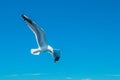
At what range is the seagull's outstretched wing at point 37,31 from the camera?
22.8 meters

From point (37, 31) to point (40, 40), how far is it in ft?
5.09

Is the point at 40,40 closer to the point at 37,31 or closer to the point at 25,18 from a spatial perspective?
the point at 37,31

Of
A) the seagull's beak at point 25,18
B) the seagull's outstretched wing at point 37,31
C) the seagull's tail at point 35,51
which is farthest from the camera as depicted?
the seagull's tail at point 35,51

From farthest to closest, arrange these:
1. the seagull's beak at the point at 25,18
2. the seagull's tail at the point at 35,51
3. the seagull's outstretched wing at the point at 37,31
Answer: the seagull's tail at the point at 35,51 < the seagull's outstretched wing at the point at 37,31 < the seagull's beak at the point at 25,18

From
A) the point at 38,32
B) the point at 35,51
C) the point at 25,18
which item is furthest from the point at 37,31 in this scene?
the point at 25,18

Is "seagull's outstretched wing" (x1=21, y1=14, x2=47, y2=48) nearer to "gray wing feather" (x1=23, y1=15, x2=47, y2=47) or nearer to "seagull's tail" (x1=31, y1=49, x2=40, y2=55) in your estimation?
"gray wing feather" (x1=23, y1=15, x2=47, y2=47)

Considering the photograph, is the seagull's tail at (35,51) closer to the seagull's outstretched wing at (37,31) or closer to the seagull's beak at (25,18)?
the seagull's outstretched wing at (37,31)

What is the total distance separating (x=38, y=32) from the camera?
24.8m

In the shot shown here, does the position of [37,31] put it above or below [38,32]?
below

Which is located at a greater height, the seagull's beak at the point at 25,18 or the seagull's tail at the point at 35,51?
the seagull's beak at the point at 25,18

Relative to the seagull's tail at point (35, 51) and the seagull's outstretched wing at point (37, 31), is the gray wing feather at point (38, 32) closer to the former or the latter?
the seagull's outstretched wing at point (37, 31)

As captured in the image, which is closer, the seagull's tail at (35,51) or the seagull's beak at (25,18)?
the seagull's beak at (25,18)

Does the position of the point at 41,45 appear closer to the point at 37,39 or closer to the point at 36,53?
the point at 37,39

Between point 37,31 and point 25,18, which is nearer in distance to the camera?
point 25,18
